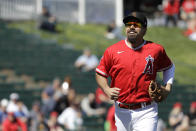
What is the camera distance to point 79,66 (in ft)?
57.2

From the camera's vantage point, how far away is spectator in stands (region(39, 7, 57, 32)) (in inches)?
771

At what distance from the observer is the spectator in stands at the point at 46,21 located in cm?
1959

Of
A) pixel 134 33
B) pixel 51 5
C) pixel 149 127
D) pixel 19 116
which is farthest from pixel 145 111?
pixel 51 5

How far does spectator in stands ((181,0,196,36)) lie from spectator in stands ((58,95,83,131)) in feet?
43.5

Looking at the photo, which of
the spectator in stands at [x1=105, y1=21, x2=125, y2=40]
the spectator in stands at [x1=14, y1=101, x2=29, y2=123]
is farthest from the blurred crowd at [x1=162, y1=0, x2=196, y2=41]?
the spectator in stands at [x1=14, y1=101, x2=29, y2=123]

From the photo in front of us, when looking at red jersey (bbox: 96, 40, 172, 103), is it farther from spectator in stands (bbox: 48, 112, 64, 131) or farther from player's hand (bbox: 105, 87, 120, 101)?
spectator in stands (bbox: 48, 112, 64, 131)

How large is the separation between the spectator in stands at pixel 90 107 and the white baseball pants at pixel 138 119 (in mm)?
8996

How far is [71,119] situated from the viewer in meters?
13.8

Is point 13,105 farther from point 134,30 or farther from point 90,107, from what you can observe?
point 134,30

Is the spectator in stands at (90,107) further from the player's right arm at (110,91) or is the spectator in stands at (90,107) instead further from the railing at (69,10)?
the player's right arm at (110,91)

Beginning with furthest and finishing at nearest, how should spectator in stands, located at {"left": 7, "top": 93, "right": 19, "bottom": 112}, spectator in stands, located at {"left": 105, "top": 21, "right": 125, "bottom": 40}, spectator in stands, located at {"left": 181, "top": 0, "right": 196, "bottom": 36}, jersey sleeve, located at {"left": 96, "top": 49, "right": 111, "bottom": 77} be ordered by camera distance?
spectator in stands, located at {"left": 181, "top": 0, "right": 196, "bottom": 36} → spectator in stands, located at {"left": 105, "top": 21, "right": 125, "bottom": 40} → spectator in stands, located at {"left": 7, "top": 93, "right": 19, "bottom": 112} → jersey sleeve, located at {"left": 96, "top": 49, "right": 111, "bottom": 77}

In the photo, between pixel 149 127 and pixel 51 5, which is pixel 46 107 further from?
pixel 51 5

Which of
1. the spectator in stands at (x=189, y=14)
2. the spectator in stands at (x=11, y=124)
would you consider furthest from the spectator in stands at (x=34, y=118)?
the spectator in stands at (x=189, y=14)

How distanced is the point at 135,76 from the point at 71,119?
26.4ft
